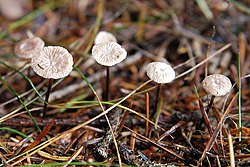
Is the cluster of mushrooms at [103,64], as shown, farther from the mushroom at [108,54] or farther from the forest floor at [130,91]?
the forest floor at [130,91]

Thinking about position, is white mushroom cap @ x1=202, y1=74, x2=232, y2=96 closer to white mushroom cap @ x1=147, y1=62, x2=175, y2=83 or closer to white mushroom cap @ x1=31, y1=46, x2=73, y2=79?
white mushroom cap @ x1=147, y1=62, x2=175, y2=83

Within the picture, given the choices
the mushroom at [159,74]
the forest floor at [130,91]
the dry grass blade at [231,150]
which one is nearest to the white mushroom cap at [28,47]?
the forest floor at [130,91]

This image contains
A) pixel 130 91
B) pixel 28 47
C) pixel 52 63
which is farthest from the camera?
Result: pixel 130 91

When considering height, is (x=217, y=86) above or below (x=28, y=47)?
below

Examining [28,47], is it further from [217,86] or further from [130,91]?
[217,86]

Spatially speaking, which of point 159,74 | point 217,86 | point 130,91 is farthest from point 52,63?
point 217,86

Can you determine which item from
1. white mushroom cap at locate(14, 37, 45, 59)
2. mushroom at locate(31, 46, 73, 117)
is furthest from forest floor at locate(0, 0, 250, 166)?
mushroom at locate(31, 46, 73, 117)

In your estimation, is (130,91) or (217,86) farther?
(130,91)
